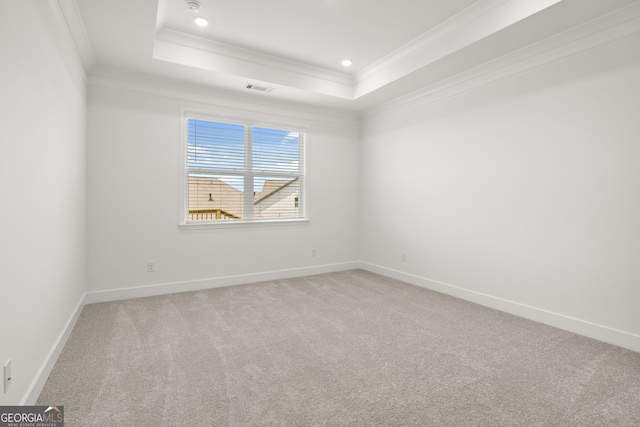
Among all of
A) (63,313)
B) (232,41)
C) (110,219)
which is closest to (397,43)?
(232,41)

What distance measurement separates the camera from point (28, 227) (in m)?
1.82

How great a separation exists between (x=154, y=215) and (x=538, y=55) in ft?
14.5

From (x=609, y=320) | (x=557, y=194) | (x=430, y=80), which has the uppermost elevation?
(x=430, y=80)

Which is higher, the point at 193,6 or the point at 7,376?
the point at 193,6

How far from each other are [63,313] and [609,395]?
12.7 ft

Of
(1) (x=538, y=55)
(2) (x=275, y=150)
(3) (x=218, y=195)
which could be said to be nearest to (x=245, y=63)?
(2) (x=275, y=150)

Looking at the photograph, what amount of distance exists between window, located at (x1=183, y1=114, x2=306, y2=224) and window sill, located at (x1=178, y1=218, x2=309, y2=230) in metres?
0.04

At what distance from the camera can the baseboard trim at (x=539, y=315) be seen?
2604 millimetres

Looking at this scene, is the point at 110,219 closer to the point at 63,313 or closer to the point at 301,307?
the point at 63,313

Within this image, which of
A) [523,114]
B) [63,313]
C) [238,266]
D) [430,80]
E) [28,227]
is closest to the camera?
[28,227]

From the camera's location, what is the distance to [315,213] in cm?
508

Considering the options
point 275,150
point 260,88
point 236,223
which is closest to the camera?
point 260,88

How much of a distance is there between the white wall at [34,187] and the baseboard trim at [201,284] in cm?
87

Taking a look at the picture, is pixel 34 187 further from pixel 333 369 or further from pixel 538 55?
pixel 538 55
